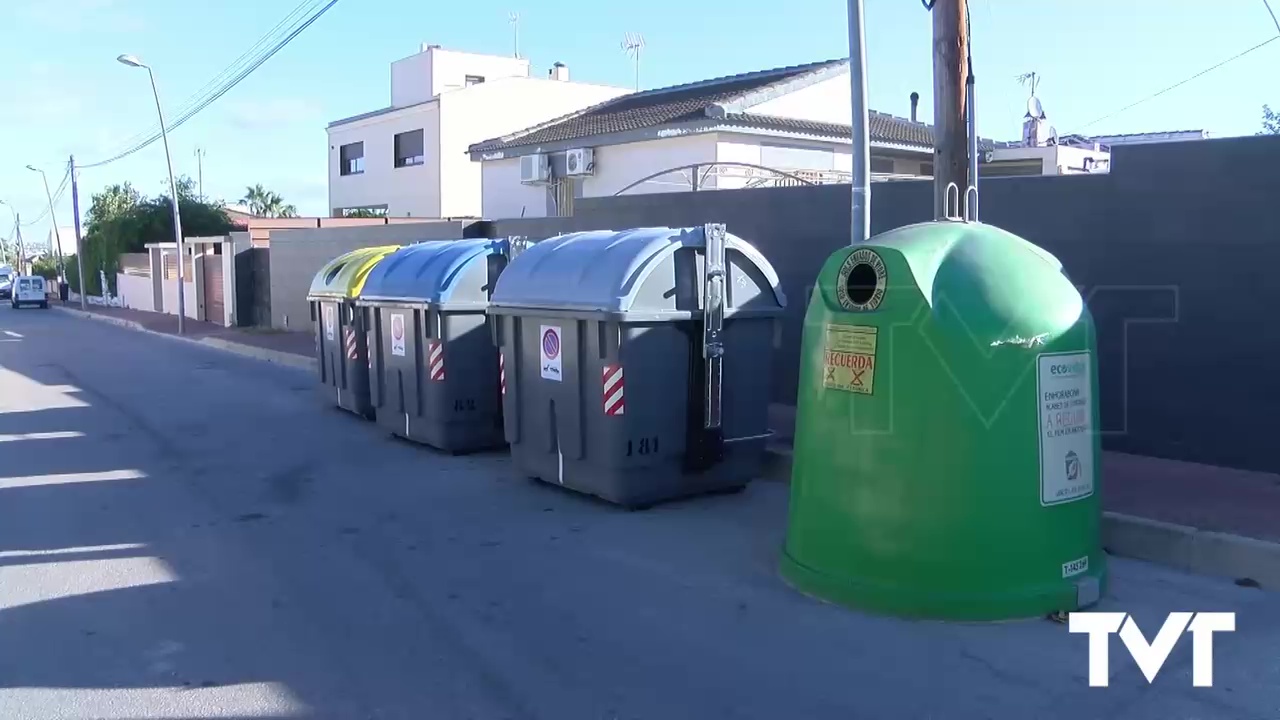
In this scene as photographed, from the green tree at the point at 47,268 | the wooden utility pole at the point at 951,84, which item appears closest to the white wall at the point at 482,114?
the wooden utility pole at the point at 951,84

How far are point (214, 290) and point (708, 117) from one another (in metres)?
19.4

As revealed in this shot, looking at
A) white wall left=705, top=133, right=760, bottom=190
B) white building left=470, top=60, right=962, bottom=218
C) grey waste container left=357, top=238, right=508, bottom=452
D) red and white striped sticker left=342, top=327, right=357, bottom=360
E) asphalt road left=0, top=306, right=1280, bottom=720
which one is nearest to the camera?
asphalt road left=0, top=306, right=1280, bottom=720

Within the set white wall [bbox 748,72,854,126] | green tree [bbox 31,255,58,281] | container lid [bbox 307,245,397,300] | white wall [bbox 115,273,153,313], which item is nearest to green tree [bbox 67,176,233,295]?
white wall [bbox 115,273,153,313]

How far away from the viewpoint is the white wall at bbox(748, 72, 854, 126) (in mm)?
23578

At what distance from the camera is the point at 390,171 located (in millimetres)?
42062

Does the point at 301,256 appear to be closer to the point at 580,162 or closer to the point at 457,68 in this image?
the point at 580,162

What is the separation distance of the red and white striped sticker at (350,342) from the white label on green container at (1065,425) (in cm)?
931

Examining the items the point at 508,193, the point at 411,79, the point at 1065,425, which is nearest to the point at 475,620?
the point at 1065,425

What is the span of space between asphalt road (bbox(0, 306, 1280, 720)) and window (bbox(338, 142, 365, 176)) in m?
35.8

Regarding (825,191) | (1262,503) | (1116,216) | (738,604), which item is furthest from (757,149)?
(738,604)

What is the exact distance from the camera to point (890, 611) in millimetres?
5883

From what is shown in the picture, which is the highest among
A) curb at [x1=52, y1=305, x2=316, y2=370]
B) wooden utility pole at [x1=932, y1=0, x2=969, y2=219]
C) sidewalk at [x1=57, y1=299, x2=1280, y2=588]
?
wooden utility pole at [x1=932, y1=0, x2=969, y2=219]

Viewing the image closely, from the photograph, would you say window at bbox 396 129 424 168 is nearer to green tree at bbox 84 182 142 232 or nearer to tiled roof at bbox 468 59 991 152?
tiled roof at bbox 468 59 991 152

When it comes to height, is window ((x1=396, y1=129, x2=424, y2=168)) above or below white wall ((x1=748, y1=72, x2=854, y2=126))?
above
